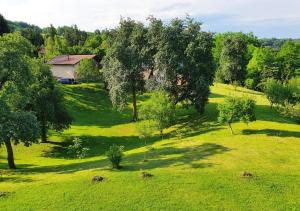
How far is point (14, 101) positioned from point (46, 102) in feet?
42.2

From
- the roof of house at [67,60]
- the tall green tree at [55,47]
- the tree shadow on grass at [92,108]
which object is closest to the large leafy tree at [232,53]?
the tree shadow on grass at [92,108]

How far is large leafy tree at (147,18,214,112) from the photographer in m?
64.2

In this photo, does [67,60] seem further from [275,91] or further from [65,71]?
[275,91]

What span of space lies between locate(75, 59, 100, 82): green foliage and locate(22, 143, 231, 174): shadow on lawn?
52.2 meters

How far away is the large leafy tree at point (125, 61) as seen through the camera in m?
69.4

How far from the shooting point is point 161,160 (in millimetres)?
44594

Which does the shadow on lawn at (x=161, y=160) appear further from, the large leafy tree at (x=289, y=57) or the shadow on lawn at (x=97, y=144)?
the large leafy tree at (x=289, y=57)

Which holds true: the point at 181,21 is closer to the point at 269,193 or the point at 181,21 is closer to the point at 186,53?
the point at 186,53

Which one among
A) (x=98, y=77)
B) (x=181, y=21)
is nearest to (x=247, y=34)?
(x=98, y=77)

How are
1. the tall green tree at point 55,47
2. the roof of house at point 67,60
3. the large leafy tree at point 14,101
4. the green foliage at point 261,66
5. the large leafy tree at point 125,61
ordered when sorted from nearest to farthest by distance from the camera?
the large leafy tree at point 14,101
the large leafy tree at point 125,61
the roof of house at point 67,60
the green foliage at point 261,66
the tall green tree at point 55,47

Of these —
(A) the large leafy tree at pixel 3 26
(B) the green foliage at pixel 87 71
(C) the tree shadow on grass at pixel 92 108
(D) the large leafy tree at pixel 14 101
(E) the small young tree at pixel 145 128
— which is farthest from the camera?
(A) the large leafy tree at pixel 3 26

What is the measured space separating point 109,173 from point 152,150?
11.9m

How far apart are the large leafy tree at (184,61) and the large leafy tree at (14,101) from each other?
24138 mm

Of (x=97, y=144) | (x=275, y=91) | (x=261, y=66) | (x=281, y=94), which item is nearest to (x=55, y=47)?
(x=261, y=66)
